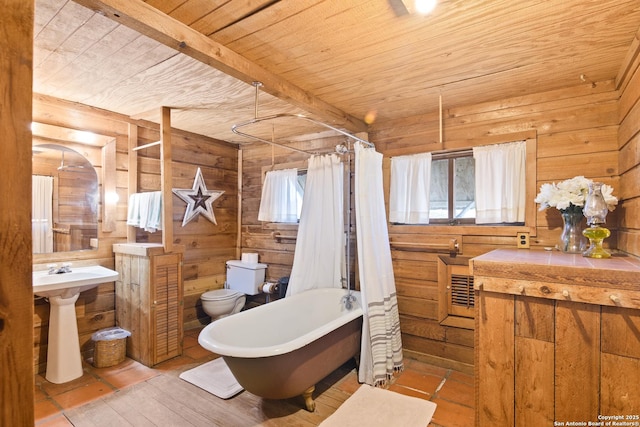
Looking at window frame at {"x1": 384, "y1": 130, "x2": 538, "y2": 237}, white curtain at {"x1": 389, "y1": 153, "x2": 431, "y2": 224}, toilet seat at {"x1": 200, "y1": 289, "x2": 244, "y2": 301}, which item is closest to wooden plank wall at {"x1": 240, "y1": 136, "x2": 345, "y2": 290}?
toilet seat at {"x1": 200, "y1": 289, "x2": 244, "y2": 301}

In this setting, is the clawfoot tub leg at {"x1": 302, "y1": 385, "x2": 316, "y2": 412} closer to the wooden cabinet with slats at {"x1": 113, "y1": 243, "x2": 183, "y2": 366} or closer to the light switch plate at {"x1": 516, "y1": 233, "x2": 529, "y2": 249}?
the wooden cabinet with slats at {"x1": 113, "y1": 243, "x2": 183, "y2": 366}

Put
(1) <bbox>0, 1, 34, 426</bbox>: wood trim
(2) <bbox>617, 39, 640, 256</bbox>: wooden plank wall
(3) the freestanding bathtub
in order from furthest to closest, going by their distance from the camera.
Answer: (3) the freestanding bathtub
(2) <bbox>617, 39, 640, 256</bbox>: wooden plank wall
(1) <bbox>0, 1, 34, 426</bbox>: wood trim

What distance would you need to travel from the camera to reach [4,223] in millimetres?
668

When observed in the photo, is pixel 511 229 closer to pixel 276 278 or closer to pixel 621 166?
pixel 621 166

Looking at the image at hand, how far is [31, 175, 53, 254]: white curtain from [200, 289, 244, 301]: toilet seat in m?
1.46

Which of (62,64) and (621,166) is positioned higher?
(62,64)

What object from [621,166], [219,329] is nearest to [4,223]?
[219,329]

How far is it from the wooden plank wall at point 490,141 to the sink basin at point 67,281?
260cm

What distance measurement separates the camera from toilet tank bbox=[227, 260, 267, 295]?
374 centimetres

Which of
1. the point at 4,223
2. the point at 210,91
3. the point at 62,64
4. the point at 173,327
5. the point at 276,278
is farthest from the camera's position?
the point at 276,278

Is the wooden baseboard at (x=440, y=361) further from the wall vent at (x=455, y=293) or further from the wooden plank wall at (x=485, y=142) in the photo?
the wall vent at (x=455, y=293)

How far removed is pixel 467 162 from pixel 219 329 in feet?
9.24

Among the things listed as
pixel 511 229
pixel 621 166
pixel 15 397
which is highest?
pixel 621 166

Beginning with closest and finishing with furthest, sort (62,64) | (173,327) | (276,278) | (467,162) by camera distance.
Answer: (62,64), (173,327), (467,162), (276,278)
